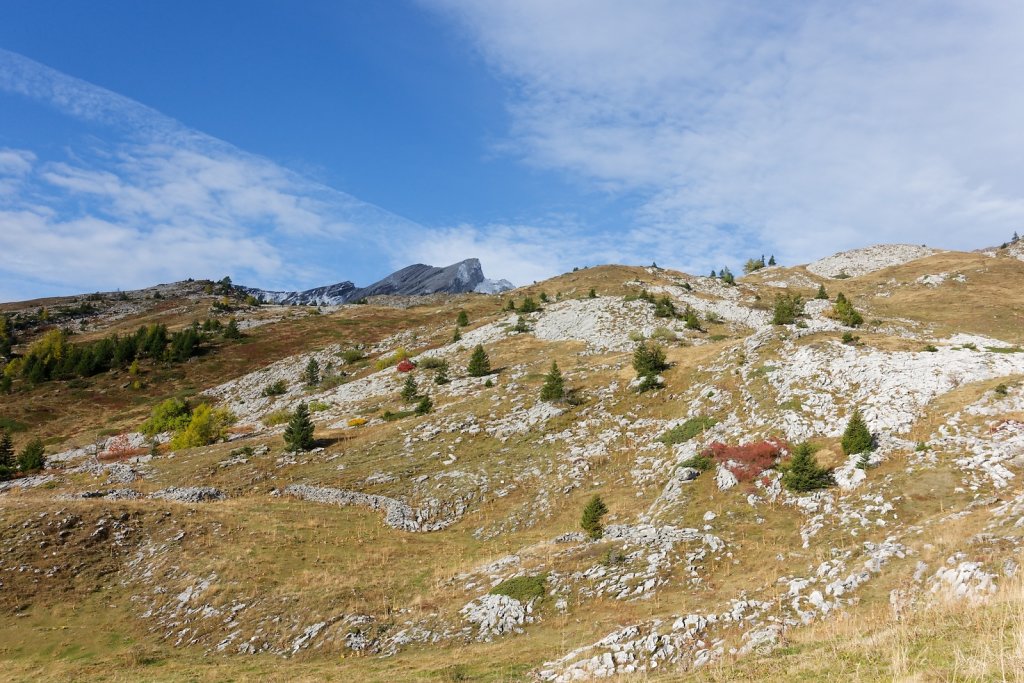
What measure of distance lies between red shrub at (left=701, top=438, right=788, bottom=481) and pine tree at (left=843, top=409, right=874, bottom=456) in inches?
128

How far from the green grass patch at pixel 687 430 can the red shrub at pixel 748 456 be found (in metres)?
4.19

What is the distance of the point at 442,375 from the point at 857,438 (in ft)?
160

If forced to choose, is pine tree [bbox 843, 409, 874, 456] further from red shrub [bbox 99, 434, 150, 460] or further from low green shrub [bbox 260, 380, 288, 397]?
low green shrub [bbox 260, 380, 288, 397]

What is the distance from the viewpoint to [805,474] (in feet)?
85.1

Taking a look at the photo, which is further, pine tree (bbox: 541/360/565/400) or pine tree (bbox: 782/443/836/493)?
pine tree (bbox: 541/360/565/400)

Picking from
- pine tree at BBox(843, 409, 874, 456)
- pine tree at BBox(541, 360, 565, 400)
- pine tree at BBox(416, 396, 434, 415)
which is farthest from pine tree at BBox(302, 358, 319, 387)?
pine tree at BBox(843, 409, 874, 456)

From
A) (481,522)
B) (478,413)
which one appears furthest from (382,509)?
(478,413)

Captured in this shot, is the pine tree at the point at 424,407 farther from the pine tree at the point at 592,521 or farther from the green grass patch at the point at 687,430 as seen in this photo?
the pine tree at the point at 592,521

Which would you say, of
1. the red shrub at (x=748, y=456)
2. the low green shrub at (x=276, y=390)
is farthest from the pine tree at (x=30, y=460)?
the red shrub at (x=748, y=456)

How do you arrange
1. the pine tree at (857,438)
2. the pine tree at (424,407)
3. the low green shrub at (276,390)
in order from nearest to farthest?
the pine tree at (857,438), the pine tree at (424,407), the low green shrub at (276,390)

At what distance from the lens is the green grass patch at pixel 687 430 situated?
3717 centimetres

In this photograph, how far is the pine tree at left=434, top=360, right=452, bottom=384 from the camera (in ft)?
218

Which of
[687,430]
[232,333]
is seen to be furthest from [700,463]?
[232,333]

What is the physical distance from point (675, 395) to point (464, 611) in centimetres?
2911
